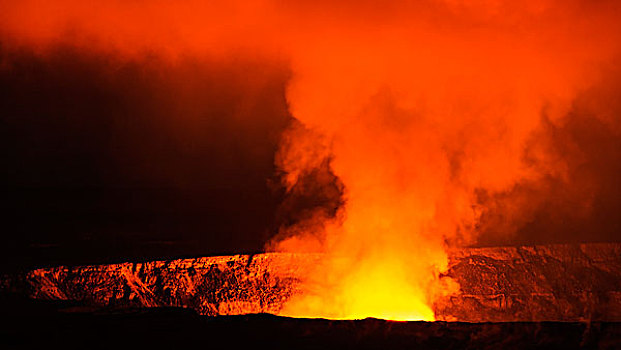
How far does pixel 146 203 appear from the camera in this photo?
1266 centimetres

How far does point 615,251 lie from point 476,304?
98.4 inches

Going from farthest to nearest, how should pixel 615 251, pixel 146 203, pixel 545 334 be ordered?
pixel 146 203, pixel 615 251, pixel 545 334

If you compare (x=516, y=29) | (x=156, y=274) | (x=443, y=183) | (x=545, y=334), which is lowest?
(x=545, y=334)

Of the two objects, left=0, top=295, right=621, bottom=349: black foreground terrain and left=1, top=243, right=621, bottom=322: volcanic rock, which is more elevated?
left=1, top=243, right=621, bottom=322: volcanic rock

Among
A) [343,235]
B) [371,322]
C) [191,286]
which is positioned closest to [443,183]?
[343,235]

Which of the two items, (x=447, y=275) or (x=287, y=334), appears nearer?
(x=287, y=334)

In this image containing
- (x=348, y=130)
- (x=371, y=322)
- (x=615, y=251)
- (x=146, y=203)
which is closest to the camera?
(x=371, y=322)

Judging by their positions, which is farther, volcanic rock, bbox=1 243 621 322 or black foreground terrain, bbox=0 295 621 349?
volcanic rock, bbox=1 243 621 322

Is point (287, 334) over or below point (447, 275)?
below

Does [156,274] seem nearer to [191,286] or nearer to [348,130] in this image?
[191,286]

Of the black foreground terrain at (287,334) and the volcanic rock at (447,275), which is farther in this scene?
the volcanic rock at (447,275)

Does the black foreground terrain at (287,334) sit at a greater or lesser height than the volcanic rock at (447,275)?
lesser

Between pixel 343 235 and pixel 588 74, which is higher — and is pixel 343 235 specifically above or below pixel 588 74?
below

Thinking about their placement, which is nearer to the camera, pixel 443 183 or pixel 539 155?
pixel 443 183
